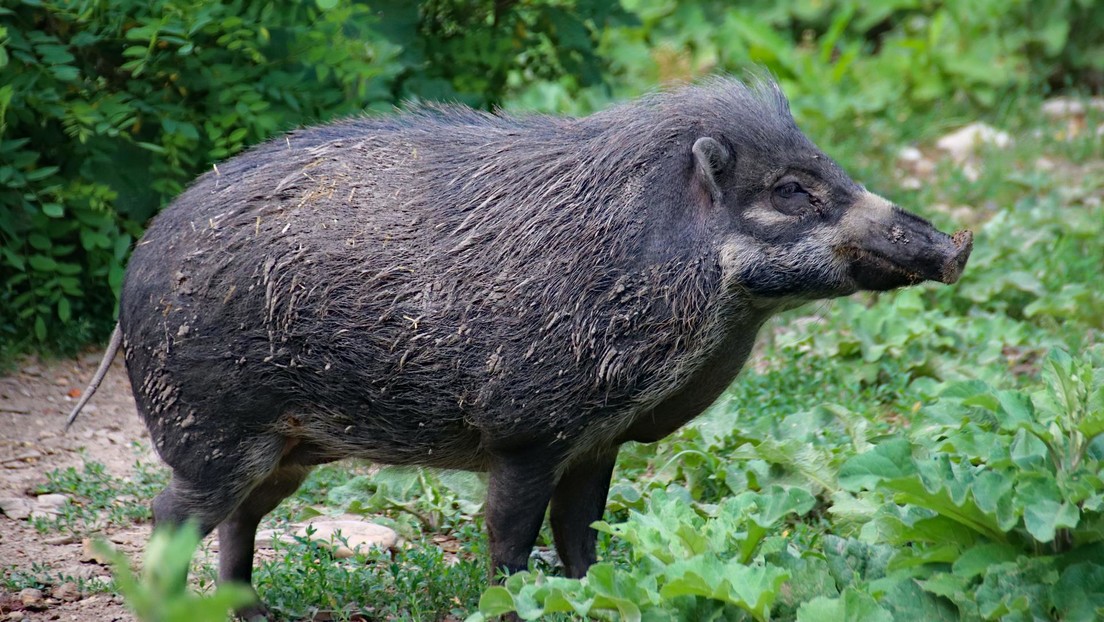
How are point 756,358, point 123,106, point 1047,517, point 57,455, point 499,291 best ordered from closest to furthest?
point 1047,517 < point 499,291 < point 57,455 < point 123,106 < point 756,358

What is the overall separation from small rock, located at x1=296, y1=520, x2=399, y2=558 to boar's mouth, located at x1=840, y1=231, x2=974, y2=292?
2079mm

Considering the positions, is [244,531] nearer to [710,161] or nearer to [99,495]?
[99,495]

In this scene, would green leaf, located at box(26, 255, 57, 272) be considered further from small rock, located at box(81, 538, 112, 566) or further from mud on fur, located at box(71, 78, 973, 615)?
mud on fur, located at box(71, 78, 973, 615)

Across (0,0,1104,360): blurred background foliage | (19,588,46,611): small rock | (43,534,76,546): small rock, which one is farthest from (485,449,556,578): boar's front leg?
(43,534,76,546): small rock

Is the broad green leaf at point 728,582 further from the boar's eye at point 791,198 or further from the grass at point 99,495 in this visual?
the grass at point 99,495

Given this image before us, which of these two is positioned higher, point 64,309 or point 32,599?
point 64,309

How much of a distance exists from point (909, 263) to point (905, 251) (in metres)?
0.04

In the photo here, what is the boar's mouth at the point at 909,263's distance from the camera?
387 centimetres

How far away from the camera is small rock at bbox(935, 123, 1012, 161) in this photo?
9.19 m

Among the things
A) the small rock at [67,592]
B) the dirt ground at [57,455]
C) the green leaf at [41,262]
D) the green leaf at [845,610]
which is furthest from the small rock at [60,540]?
the green leaf at [845,610]

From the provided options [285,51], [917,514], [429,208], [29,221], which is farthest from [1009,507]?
[29,221]

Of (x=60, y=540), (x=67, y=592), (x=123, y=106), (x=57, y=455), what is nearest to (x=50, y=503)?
(x=60, y=540)

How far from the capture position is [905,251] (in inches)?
152

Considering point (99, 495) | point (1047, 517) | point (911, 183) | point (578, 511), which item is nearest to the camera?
point (1047, 517)
